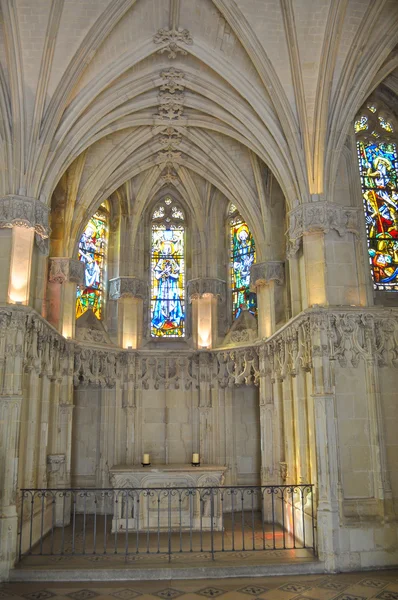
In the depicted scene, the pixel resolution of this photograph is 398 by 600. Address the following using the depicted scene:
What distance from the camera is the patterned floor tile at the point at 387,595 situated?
26.9 ft

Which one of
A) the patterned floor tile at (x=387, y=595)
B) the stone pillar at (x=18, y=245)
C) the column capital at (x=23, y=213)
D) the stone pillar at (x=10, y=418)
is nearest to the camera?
the patterned floor tile at (x=387, y=595)

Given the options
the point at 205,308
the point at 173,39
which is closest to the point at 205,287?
the point at 205,308

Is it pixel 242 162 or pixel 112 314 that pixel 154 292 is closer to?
pixel 112 314

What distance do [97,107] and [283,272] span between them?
6.25 m

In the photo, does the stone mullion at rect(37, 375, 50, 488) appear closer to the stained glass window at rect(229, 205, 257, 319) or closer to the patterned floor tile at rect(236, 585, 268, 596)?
the patterned floor tile at rect(236, 585, 268, 596)

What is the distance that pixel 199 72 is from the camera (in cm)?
1308

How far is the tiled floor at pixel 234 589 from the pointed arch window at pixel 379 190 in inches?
238

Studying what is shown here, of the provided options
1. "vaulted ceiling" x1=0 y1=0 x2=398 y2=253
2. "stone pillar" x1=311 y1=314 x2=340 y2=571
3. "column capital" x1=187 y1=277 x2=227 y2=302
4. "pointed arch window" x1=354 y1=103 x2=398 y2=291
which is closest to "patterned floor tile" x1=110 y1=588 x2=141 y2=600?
"stone pillar" x1=311 y1=314 x2=340 y2=571

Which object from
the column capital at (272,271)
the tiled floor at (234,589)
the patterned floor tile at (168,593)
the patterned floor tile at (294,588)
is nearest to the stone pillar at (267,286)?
the column capital at (272,271)

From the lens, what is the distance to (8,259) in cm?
1102

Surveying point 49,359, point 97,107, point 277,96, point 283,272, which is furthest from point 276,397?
point 97,107

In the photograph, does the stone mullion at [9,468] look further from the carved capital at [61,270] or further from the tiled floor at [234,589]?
the carved capital at [61,270]

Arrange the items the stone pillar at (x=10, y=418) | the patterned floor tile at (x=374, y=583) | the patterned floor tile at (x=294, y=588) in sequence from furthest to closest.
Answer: the stone pillar at (x=10, y=418), the patterned floor tile at (x=374, y=583), the patterned floor tile at (x=294, y=588)

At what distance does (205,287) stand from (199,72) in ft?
20.5
